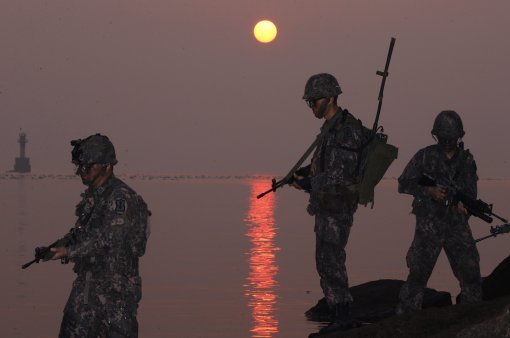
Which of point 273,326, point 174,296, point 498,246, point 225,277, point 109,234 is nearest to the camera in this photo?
point 109,234

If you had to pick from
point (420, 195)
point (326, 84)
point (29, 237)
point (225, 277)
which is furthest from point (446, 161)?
point (29, 237)

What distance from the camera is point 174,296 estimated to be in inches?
943

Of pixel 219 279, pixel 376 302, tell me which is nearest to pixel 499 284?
pixel 376 302

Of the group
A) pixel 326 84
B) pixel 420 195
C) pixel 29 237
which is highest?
pixel 326 84

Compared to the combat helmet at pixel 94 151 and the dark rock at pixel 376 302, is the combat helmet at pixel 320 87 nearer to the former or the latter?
the dark rock at pixel 376 302

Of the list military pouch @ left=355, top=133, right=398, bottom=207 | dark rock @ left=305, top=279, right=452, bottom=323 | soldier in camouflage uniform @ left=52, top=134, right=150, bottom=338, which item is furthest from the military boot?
soldier in camouflage uniform @ left=52, top=134, right=150, bottom=338

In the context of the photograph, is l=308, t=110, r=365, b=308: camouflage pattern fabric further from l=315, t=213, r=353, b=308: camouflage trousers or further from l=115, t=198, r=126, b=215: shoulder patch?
l=115, t=198, r=126, b=215: shoulder patch

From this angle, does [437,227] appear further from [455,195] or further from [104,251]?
[104,251]

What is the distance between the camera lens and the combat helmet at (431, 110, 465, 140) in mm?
15242

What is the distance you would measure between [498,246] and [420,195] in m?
28.9

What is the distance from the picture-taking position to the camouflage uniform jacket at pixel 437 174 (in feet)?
50.2

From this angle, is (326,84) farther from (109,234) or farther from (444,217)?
(109,234)

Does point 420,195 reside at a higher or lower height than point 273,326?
higher

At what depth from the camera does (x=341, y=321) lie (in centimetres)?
1523
